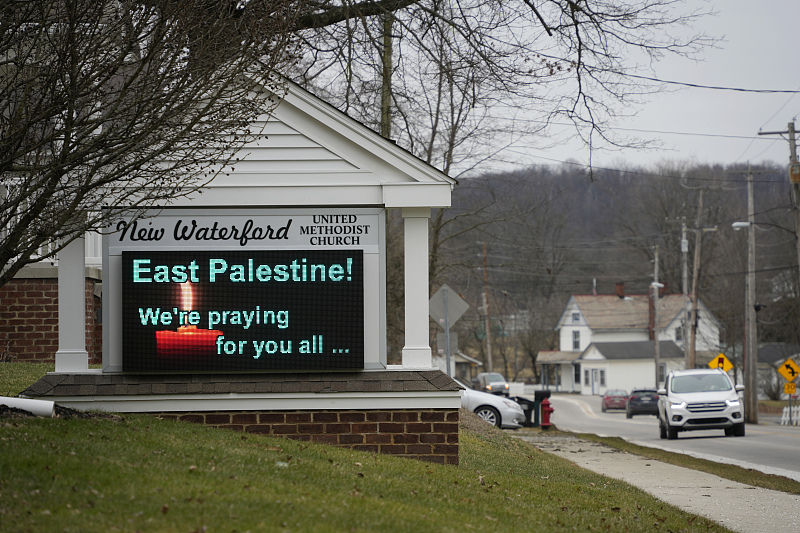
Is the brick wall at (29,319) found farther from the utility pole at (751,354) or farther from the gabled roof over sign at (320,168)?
the utility pole at (751,354)

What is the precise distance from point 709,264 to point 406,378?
71205 millimetres

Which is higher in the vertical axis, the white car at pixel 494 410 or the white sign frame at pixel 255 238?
the white sign frame at pixel 255 238

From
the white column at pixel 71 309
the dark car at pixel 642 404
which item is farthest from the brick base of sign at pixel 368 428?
the dark car at pixel 642 404

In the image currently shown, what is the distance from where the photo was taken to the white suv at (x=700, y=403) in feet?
86.9

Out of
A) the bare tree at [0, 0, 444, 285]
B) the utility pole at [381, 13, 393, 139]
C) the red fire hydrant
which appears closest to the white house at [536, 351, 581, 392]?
the red fire hydrant

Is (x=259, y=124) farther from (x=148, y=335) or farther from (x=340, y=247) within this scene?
(x=148, y=335)

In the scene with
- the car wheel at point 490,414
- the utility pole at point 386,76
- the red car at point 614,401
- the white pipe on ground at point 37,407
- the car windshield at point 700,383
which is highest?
the utility pole at point 386,76

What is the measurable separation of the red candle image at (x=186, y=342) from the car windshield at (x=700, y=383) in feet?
60.9

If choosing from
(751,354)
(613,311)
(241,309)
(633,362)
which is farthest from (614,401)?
(241,309)

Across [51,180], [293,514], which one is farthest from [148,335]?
[293,514]

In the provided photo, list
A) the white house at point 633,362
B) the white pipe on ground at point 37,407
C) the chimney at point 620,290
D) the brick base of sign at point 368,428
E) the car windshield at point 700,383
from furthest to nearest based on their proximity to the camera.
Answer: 1. the white house at point 633,362
2. the chimney at point 620,290
3. the car windshield at point 700,383
4. the brick base of sign at point 368,428
5. the white pipe on ground at point 37,407

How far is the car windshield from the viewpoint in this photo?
27016mm

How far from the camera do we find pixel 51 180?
895cm

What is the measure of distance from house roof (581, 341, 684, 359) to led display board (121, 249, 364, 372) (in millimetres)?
73893
